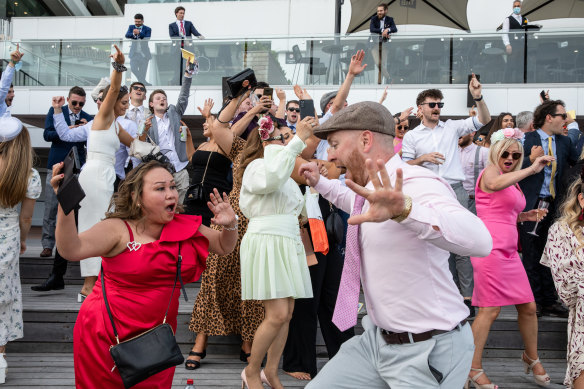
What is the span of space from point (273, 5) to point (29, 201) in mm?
15033

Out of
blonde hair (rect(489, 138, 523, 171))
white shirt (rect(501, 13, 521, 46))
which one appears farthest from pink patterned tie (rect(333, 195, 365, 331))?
white shirt (rect(501, 13, 521, 46))

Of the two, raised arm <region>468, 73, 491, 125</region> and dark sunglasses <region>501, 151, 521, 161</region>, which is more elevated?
raised arm <region>468, 73, 491, 125</region>

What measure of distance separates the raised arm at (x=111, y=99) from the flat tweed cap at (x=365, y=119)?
259 cm

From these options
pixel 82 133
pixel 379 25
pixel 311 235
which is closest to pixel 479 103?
pixel 311 235

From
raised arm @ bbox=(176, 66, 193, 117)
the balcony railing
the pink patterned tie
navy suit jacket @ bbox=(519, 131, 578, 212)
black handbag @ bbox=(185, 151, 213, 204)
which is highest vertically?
the balcony railing

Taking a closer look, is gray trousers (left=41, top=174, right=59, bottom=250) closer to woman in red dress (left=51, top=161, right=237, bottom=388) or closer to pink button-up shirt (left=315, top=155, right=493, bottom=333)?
woman in red dress (left=51, top=161, right=237, bottom=388)

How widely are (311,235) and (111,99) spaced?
1.99m

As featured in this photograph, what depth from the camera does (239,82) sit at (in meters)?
4.61

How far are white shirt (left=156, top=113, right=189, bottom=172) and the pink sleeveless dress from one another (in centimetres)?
369

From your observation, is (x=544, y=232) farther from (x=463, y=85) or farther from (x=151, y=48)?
(x=151, y=48)

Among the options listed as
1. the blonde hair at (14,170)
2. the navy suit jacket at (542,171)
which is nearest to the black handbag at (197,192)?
the blonde hair at (14,170)

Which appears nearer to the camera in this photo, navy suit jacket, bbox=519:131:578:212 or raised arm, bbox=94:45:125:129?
raised arm, bbox=94:45:125:129

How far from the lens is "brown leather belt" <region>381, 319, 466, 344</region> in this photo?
2.26 m

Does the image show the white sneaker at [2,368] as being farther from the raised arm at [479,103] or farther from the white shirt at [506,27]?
the white shirt at [506,27]
